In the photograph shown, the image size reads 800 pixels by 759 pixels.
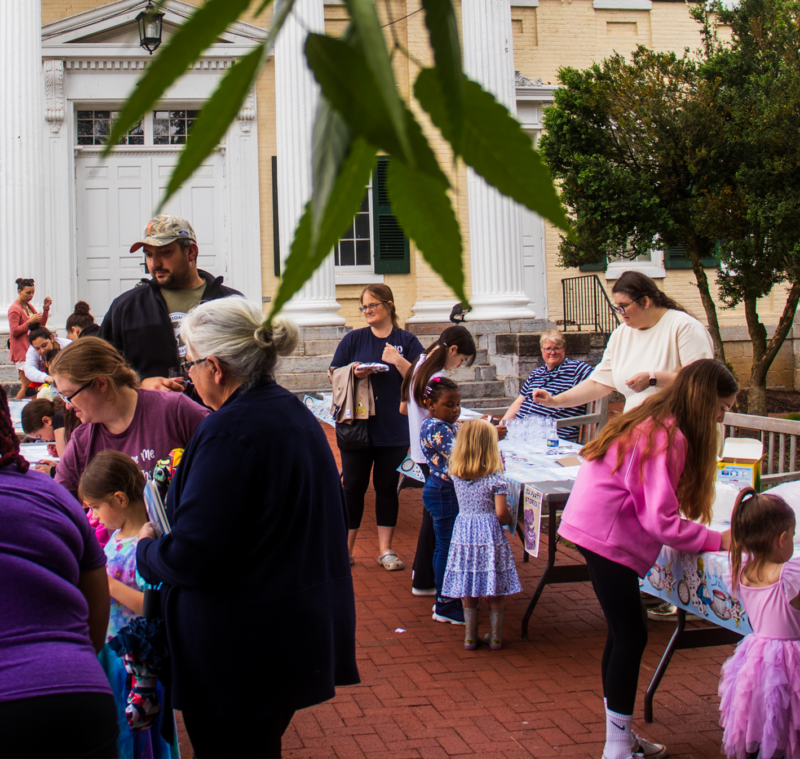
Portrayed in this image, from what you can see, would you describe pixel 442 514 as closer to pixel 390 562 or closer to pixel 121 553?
pixel 390 562

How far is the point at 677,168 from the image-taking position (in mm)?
10461

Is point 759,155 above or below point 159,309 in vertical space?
above

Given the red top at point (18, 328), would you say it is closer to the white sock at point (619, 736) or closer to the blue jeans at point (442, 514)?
the blue jeans at point (442, 514)

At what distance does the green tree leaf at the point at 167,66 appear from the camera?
14.2 inches

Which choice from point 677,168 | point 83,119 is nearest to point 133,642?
point 677,168

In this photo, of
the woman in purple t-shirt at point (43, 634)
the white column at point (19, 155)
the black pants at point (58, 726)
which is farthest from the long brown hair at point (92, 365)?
the white column at point (19, 155)

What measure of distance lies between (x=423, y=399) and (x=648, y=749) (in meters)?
2.46

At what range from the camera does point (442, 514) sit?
5.04 m

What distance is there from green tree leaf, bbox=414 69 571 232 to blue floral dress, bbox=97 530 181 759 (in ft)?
8.36

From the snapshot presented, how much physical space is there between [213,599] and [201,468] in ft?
1.15

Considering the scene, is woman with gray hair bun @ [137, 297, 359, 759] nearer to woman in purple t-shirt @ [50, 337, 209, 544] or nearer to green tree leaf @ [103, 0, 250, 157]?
woman in purple t-shirt @ [50, 337, 209, 544]

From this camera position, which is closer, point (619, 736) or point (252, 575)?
point (252, 575)

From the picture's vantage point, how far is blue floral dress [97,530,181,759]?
273cm

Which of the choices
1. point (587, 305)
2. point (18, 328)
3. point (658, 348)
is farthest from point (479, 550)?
point (587, 305)
